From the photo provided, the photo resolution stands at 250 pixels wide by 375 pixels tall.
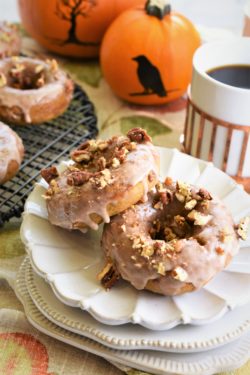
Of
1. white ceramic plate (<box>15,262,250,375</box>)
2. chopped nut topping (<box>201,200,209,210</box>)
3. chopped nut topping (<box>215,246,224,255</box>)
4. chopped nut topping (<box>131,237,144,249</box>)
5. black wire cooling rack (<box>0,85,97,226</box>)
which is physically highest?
chopped nut topping (<box>201,200,209,210</box>)

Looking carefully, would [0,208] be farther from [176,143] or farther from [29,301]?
[176,143]

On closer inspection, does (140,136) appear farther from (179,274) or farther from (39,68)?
(39,68)

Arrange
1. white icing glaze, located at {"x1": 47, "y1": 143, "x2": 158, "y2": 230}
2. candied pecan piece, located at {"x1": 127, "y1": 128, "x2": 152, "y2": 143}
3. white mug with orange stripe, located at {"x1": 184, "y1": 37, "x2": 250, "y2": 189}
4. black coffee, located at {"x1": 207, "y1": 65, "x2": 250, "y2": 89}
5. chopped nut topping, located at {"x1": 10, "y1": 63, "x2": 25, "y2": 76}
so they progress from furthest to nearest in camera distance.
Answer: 1. chopped nut topping, located at {"x1": 10, "y1": 63, "x2": 25, "y2": 76}
2. black coffee, located at {"x1": 207, "y1": 65, "x2": 250, "y2": 89}
3. white mug with orange stripe, located at {"x1": 184, "y1": 37, "x2": 250, "y2": 189}
4. candied pecan piece, located at {"x1": 127, "y1": 128, "x2": 152, "y2": 143}
5. white icing glaze, located at {"x1": 47, "y1": 143, "x2": 158, "y2": 230}

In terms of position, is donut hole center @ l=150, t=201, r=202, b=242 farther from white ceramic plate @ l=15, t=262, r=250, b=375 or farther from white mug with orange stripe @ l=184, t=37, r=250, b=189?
white mug with orange stripe @ l=184, t=37, r=250, b=189

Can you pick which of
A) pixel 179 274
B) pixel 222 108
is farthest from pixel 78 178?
pixel 222 108

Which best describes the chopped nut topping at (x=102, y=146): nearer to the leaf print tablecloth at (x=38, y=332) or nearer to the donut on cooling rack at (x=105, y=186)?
the donut on cooling rack at (x=105, y=186)

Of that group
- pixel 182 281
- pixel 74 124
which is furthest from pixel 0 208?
pixel 182 281

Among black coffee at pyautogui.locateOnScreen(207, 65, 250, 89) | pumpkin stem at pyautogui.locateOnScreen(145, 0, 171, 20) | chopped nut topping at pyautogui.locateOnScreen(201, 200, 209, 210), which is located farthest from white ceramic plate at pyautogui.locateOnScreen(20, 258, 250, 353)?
pumpkin stem at pyautogui.locateOnScreen(145, 0, 171, 20)
